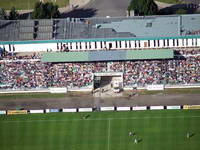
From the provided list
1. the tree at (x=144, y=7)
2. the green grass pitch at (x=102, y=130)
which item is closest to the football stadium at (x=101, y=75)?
the green grass pitch at (x=102, y=130)

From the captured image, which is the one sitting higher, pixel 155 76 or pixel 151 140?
pixel 155 76

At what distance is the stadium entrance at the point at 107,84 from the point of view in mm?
115125

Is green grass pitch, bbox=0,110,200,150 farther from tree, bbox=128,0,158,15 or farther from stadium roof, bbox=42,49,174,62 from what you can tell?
tree, bbox=128,0,158,15

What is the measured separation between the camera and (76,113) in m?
111

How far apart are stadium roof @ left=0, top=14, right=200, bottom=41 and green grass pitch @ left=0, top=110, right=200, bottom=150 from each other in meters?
18.9

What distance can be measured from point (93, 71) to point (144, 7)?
19274mm

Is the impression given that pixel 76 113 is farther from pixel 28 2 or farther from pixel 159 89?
pixel 28 2

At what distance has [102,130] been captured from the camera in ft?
350

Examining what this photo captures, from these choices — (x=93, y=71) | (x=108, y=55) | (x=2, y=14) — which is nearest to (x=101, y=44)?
(x=108, y=55)

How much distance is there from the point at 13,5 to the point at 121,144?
53.2 m

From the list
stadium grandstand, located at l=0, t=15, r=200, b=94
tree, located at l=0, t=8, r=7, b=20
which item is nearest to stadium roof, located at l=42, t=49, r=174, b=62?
stadium grandstand, located at l=0, t=15, r=200, b=94

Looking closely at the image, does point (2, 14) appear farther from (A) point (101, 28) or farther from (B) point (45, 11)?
(A) point (101, 28)

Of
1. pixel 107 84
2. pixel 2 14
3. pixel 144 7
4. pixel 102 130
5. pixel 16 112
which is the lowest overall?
pixel 102 130

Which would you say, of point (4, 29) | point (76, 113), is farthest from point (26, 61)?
point (76, 113)
